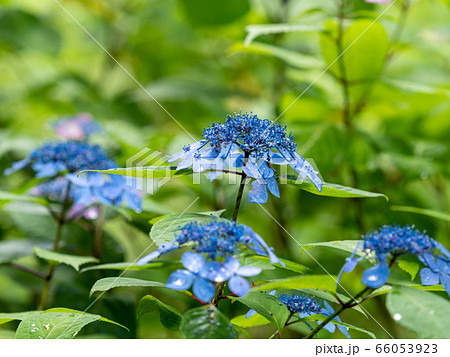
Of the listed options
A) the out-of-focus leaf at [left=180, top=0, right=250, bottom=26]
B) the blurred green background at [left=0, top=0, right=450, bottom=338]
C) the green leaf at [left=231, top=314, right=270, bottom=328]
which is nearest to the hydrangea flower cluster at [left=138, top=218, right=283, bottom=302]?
the green leaf at [left=231, top=314, right=270, bottom=328]

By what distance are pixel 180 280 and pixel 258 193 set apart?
0.66 ft

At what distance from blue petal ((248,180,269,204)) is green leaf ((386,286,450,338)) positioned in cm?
22

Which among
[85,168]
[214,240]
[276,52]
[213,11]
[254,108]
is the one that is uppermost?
[213,11]

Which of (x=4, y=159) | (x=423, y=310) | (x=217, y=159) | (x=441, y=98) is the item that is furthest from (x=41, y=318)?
(x=441, y=98)

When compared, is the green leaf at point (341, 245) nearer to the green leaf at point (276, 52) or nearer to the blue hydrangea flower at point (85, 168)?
the blue hydrangea flower at point (85, 168)

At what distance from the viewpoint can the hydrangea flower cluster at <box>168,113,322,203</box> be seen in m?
0.70

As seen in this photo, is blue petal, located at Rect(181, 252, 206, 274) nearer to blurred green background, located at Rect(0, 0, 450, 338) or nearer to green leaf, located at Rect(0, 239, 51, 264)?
blurred green background, located at Rect(0, 0, 450, 338)

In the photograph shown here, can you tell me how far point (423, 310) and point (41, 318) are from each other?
52 cm

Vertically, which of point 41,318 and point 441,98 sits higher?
point 441,98

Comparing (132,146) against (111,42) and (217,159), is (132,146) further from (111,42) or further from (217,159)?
(111,42)

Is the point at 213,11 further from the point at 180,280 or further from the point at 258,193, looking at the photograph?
the point at 180,280

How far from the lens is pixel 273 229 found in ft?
5.54

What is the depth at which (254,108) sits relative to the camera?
5.87ft

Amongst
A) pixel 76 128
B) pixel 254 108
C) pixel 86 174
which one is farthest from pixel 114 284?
pixel 254 108
